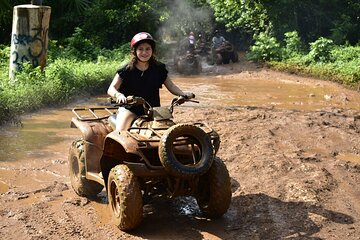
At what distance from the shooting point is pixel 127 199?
15.9 feet

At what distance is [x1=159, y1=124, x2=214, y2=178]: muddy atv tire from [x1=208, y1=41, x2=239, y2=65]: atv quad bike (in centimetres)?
1744

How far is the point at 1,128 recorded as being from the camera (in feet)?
32.2

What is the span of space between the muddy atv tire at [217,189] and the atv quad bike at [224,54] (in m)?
17.3

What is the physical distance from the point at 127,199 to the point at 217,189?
86 cm

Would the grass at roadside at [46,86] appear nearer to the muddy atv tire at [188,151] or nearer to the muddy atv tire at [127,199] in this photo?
the muddy atv tire at [127,199]

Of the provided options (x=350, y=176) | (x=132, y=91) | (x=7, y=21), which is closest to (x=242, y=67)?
(x=7, y=21)

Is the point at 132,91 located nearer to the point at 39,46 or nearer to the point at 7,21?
the point at 39,46

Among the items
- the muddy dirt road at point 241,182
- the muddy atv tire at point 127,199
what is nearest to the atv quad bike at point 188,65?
A: the muddy dirt road at point 241,182

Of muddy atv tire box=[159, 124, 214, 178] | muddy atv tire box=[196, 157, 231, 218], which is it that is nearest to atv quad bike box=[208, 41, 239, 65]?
muddy atv tire box=[196, 157, 231, 218]

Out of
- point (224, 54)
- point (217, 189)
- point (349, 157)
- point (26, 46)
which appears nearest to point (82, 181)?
point (217, 189)

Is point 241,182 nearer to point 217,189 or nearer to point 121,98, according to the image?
point 217,189

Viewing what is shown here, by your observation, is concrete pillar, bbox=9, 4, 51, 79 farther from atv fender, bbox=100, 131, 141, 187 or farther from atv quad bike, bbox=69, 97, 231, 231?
atv fender, bbox=100, 131, 141, 187

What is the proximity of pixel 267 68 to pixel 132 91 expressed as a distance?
15.7 meters

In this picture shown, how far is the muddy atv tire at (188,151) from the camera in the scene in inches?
184
